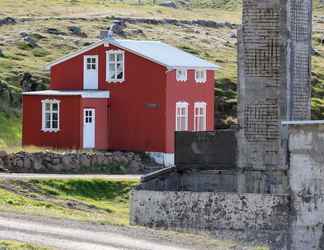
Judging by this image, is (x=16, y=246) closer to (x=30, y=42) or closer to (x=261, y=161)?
(x=261, y=161)

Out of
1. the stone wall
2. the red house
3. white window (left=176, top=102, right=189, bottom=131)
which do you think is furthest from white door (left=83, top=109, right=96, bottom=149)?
white window (left=176, top=102, right=189, bottom=131)

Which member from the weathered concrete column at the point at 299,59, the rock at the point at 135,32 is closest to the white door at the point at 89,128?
the weathered concrete column at the point at 299,59

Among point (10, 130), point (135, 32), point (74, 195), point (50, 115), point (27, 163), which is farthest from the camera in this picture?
point (135, 32)

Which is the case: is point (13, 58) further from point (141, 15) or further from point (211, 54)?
point (141, 15)

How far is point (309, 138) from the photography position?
25.1 meters

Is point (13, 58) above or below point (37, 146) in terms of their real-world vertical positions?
above

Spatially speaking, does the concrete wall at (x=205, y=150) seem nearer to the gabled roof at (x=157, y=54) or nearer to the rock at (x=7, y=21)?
the gabled roof at (x=157, y=54)

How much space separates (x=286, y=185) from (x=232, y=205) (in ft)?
9.05

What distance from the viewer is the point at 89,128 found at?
167 ft

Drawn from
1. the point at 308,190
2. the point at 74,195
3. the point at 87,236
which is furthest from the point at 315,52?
the point at 87,236

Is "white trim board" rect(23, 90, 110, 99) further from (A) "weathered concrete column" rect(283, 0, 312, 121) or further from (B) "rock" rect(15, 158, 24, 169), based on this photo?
(A) "weathered concrete column" rect(283, 0, 312, 121)

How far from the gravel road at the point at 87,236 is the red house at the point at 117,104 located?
85.6ft

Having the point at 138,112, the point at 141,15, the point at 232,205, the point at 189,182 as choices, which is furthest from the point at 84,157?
the point at 141,15

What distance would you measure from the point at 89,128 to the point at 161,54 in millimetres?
5171
